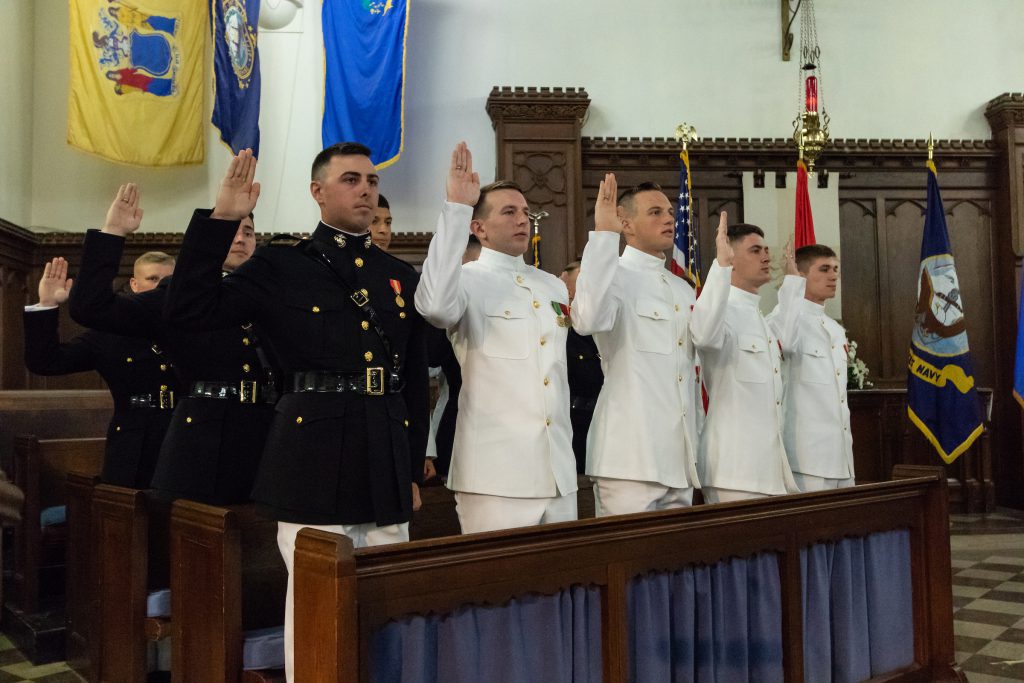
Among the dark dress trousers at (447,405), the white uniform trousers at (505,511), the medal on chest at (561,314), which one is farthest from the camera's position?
the dark dress trousers at (447,405)

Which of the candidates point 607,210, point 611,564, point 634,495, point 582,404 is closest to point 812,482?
point 582,404

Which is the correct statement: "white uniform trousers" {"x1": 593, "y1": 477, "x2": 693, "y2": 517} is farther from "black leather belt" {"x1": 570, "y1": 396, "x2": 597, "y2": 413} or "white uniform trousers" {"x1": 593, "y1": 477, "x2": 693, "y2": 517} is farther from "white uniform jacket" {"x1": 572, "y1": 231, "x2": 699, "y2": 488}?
"black leather belt" {"x1": 570, "y1": 396, "x2": 597, "y2": 413}

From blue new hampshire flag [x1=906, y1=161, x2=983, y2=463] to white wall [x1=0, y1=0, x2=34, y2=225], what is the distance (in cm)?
598

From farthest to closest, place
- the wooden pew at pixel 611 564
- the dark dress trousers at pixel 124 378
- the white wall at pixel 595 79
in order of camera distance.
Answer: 1. the white wall at pixel 595 79
2. the dark dress trousers at pixel 124 378
3. the wooden pew at pixel 611 564

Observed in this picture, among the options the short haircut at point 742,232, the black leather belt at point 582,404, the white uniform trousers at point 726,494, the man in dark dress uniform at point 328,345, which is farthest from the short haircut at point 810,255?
the man in dark dress uniform at point 328,345

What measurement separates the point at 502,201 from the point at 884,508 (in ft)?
4.83

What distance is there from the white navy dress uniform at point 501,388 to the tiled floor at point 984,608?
1.63m

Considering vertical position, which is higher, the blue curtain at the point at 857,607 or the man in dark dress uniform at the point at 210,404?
the man in dark dress uniform at the point at 210,404

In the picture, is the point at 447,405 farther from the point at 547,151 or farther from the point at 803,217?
the point at 547,151

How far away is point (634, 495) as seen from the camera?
2.69 m

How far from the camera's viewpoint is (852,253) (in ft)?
23.8

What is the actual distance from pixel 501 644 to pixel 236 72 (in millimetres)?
5647

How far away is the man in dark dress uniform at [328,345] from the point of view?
194 centimetres

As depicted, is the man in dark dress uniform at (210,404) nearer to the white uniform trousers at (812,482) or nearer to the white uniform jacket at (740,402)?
the white uniform jacket at (740,402)
